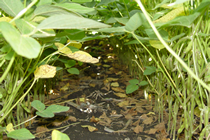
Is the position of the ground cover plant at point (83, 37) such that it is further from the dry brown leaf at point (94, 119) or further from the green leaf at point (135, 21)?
the dry brown leaf at point (94, 119)

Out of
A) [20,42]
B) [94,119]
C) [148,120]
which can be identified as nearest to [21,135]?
[20,42]

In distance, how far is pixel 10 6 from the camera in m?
0.40

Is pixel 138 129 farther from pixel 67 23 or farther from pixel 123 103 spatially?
pixel 67 23

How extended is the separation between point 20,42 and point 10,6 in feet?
0.67

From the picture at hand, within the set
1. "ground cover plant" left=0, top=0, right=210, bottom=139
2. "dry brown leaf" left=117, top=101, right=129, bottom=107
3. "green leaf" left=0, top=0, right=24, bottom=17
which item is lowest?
"dry brown leaf" left=117, top=101, right=129, bottom=107

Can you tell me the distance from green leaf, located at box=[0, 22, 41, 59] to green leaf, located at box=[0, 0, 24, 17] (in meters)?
0.17

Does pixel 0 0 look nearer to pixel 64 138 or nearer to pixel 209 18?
pixel 64 138

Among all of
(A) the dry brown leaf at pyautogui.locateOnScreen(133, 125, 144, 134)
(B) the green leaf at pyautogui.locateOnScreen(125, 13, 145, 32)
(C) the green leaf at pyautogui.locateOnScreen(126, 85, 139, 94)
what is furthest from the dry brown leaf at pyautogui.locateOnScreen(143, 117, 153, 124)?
(B) the green leaf at pyautogui.locateOnScreen(125, 13, 145, 32)

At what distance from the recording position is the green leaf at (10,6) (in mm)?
398

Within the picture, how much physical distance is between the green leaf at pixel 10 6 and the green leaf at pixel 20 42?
0.57ft

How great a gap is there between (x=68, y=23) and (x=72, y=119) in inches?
33.7

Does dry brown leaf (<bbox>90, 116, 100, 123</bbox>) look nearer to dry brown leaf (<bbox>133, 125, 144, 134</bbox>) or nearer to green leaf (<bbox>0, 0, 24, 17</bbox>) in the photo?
dry brown leaf (<bbox>133, 125, 144, 134</bbox>)

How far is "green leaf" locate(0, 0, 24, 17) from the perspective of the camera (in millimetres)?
398

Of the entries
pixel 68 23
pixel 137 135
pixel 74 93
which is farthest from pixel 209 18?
pixel 74 93
